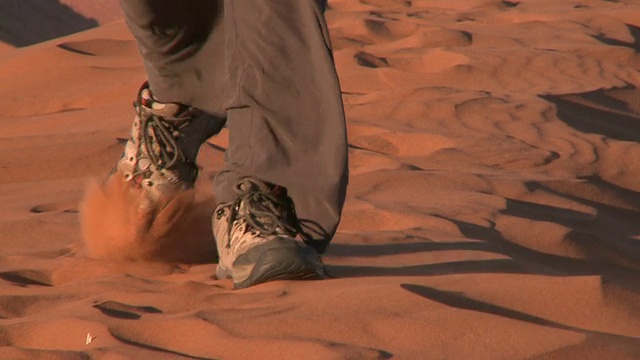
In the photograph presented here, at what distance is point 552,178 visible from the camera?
4336mm

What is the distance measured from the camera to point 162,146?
300 centimetres

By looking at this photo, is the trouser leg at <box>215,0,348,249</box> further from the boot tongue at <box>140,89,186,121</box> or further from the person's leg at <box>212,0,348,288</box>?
the boot tongue at <box>140,89,186,121</box>

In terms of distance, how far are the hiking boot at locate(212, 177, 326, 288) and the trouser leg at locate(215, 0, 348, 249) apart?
1.7 inches

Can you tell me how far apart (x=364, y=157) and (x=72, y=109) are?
2.07 metres

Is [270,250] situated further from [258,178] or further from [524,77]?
[524,77]

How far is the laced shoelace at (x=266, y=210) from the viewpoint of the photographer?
8.73ft

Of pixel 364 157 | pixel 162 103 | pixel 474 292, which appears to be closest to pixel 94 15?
pixel 364 157

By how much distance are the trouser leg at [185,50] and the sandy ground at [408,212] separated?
42 cm

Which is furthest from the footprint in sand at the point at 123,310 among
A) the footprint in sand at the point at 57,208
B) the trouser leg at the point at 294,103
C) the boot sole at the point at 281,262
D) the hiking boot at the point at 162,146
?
the footprint in sand at the point at 57,208

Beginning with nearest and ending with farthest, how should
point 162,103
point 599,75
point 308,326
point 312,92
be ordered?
point 308,326 < point 312,92 < point 162,103 < point 599,75

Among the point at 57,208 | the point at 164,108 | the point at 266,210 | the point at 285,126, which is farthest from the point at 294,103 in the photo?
the point at 57,208

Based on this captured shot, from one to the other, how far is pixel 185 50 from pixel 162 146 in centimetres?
25

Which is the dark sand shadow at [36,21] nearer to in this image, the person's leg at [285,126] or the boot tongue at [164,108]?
the boot tongue at [164,108]

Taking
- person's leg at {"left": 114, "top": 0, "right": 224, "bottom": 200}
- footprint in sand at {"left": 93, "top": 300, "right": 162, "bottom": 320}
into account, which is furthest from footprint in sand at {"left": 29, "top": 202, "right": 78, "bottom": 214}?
footprint in sand at {"left": 93, "top": 300, "right": 162, "bottom": 320}
